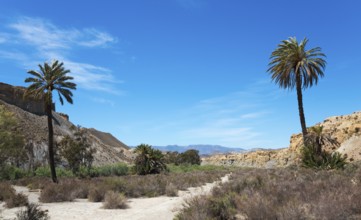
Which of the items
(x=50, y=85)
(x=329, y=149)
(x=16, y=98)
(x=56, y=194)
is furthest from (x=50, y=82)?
(x=16, y=98)

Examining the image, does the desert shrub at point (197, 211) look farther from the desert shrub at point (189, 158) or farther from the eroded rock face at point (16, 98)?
the desert shrub at point (189, 158)

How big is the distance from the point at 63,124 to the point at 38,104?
29.5 ft

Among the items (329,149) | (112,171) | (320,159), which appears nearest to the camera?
(320,159)

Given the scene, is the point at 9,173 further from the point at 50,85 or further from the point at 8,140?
the point at 50,85

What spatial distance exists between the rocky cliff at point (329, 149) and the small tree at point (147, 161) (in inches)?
747

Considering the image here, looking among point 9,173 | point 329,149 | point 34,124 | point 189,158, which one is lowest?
point 9,173

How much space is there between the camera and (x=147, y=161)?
175 feet

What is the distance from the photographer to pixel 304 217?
8.62m

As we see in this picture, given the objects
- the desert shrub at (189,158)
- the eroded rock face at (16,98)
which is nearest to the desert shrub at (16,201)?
the eroded rock face at (16,98)

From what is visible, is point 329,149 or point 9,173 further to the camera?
point 329,149

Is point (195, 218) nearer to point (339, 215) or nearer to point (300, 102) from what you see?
point (339, 215)

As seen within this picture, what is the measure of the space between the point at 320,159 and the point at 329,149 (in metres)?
43.5

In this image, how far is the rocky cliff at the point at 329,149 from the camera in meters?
59.9

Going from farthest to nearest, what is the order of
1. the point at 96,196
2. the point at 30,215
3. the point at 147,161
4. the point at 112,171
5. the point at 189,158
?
the point at 189,158 → the point at 112,171 → the point at 147,161 → the point at 96,196 → the point at 30,215
